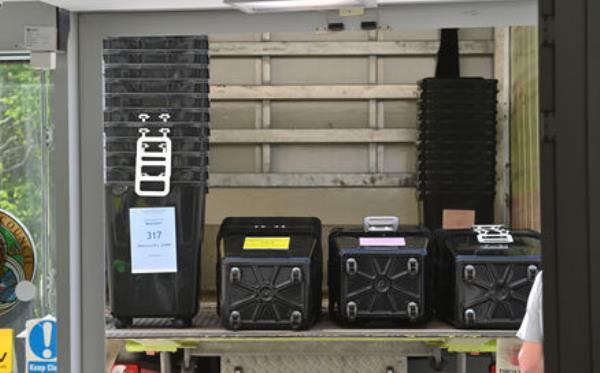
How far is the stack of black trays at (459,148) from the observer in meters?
5.37

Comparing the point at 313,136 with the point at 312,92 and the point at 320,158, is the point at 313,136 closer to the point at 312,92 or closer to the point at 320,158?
the point at 320,158

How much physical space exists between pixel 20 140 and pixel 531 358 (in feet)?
6.30

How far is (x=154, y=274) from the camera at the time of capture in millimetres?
4324

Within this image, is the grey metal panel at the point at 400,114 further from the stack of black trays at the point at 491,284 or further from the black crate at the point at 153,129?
the black crate at the point at 153,129

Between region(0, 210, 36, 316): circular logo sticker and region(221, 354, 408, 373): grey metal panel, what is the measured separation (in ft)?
7.86

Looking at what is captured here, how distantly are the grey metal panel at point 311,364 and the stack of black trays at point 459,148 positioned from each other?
43.9 inches

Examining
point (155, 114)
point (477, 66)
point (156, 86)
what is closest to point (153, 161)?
point (155, 114)

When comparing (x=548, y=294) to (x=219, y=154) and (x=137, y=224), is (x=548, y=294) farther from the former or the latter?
(x=219, y=154)

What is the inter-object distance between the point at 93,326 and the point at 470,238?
2.62 m

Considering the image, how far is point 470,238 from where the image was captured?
15.1 ft

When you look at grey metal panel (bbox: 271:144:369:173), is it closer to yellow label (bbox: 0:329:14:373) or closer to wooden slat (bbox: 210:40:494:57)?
wooden slat (bbox: 210:40:494:57)

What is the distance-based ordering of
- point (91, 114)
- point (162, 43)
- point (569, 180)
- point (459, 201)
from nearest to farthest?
point (569, 180) < point (91, 114) < point (162, 43) < point (459, 201)

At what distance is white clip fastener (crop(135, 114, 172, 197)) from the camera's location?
427 centimetres

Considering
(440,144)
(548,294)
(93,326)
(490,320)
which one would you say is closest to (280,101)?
(440,144)
